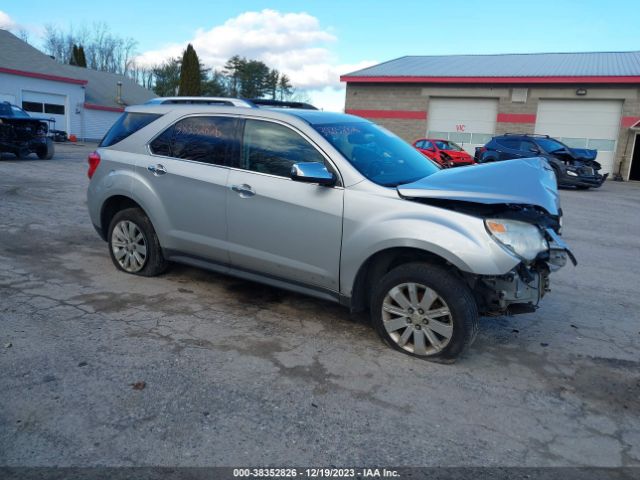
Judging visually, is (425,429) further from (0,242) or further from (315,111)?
(0,242)

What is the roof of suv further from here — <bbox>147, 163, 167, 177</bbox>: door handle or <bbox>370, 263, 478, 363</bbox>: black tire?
<bbox>370, 263, 478, 363</bbox>: black tire

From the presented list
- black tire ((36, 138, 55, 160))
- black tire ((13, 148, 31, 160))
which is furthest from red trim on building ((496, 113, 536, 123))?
black tire ((13, 148, 31, 160))

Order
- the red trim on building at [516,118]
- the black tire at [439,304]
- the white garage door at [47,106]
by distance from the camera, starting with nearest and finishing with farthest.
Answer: the black tire at [439,304], the red trim on building at [516,118], the white garage door at [47,106]

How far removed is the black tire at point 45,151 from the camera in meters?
17.2

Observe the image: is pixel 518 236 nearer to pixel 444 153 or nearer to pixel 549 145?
pixel 549 145

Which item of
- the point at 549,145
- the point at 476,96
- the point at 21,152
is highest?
the point at 476,96

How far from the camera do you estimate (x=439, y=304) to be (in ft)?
11.8

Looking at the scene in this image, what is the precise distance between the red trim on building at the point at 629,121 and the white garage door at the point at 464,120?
6145mm

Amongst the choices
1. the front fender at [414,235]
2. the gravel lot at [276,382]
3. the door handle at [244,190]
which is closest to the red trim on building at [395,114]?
the gravel lot at [276,382]

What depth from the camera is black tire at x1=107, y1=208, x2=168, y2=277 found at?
5066 millimetres

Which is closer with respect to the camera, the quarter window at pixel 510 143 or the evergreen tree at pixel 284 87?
the quarter window at pixel 510 143

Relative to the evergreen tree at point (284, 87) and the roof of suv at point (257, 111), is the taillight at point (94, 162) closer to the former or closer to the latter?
the roof of suv at point (257, 111)

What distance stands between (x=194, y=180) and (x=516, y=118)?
26.3m

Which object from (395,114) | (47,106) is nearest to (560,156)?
(395,114)
